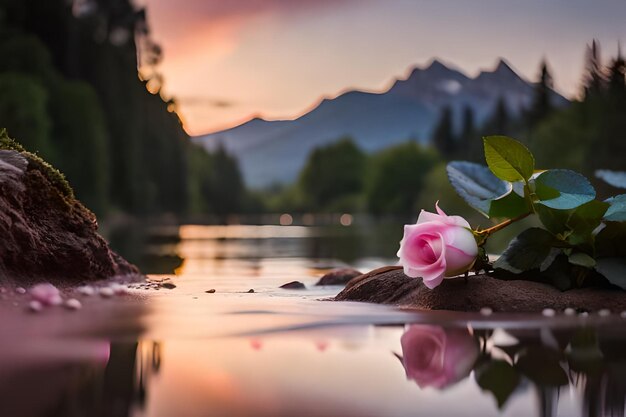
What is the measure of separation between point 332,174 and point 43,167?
9877 cm

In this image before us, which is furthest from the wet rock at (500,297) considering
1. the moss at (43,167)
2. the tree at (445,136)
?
the tree at (445,136)

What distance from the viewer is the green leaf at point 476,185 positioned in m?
3.81

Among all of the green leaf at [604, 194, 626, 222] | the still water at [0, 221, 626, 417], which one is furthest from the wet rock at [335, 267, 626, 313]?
the green leaf at [604, 194, 626, 222]

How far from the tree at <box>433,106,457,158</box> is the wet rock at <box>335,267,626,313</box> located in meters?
99.7

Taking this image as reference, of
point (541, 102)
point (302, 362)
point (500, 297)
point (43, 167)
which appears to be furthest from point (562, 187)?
point (541, 102)

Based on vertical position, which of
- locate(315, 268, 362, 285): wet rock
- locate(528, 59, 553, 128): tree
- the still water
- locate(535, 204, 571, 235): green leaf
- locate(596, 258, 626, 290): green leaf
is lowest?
the still water

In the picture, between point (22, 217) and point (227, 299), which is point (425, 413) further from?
point (22, 217)

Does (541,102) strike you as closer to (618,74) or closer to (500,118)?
(500,118)

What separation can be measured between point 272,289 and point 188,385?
9.76 ft

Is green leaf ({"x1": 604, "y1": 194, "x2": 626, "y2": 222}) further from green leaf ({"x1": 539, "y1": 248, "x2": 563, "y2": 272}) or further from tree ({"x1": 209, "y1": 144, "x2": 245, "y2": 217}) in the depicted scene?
tree ({"x1": 209, "y1": 144, "x2": 245, "y2": 217})

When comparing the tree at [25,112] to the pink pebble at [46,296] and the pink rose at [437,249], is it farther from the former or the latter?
the pink rose at [437,249]

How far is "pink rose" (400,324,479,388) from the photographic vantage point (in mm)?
1805

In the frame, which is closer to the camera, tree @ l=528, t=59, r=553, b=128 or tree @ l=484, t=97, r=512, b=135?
tree @ l=528, t=59, r=553, b=128

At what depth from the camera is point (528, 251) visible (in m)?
3.59
